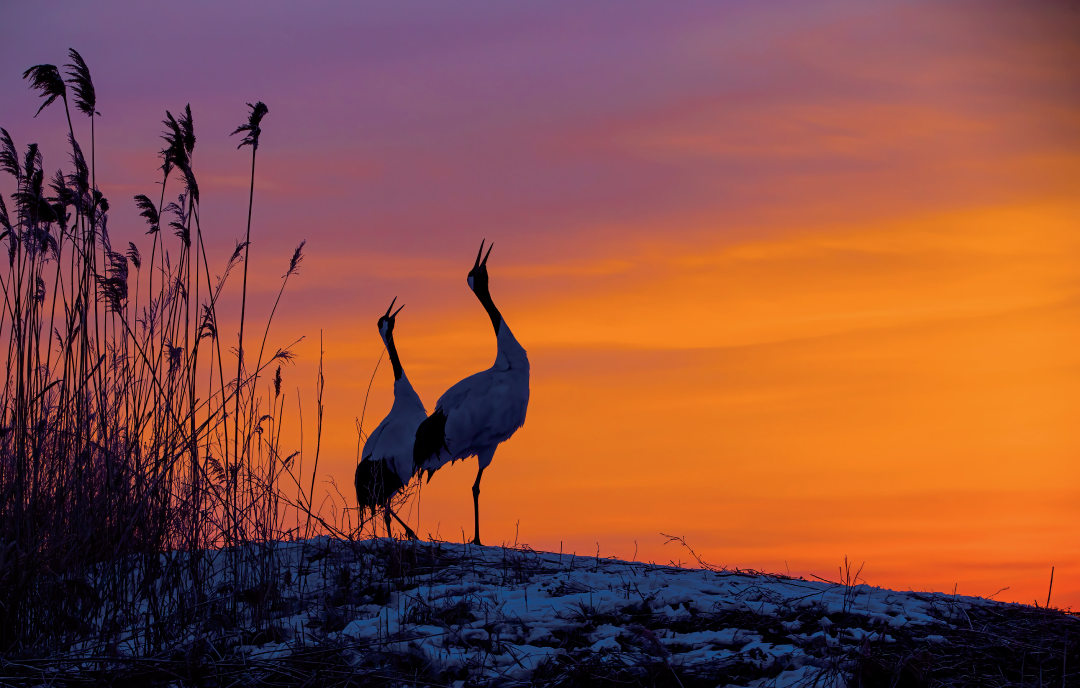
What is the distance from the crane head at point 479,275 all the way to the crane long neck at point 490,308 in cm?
3

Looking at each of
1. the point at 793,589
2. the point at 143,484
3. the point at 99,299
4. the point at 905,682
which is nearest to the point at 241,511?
the point at 143,484

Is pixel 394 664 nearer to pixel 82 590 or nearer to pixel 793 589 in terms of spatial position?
pixel 82 590

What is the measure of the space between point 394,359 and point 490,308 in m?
1.07

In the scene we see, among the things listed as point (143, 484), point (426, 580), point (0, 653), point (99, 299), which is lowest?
point (0, 653)

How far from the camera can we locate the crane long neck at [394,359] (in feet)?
30.6

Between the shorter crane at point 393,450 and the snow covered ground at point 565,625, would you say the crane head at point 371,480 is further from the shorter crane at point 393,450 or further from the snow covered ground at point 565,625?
the snow covered ground at point 565,625

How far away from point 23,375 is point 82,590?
1.63m

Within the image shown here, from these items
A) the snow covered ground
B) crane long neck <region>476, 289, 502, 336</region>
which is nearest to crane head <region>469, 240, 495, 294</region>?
crane long neck <region>476, 289, 502, 336</region>

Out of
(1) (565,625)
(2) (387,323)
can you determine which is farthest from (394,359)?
(1) (565,625)

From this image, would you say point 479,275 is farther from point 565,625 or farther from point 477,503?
point 565,625

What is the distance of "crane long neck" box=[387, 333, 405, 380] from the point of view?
9.33 metres

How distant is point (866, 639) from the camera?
14.8 feet

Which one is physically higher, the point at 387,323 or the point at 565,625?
the point at 387,323

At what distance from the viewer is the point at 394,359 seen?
949 cm
